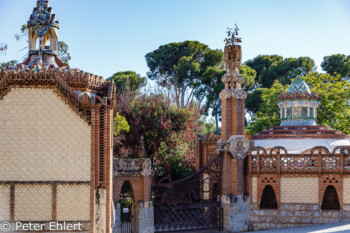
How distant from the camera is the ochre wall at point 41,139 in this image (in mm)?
11125

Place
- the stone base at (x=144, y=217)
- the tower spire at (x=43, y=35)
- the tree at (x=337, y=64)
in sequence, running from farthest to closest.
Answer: the tree at (x=337, y=64) → the stone base at (x=144, y=217) → the tower spire at (x=43, y=35)

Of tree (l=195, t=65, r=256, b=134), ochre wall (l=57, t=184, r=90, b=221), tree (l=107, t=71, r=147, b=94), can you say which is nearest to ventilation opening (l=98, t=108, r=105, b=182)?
ochre wall (l=57, t=184, r=90, b=221)

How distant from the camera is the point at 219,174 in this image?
1748cm

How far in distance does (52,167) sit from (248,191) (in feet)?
29.0

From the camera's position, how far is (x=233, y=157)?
17.1 meters

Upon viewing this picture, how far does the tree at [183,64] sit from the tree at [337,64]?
389 inches

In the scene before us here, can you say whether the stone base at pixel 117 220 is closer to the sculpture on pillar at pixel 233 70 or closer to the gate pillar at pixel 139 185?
the gate pillar at pixel 139 185

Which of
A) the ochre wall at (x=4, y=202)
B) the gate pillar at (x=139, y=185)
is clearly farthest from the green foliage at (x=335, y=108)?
the ochre wall at (x=4, y=202)

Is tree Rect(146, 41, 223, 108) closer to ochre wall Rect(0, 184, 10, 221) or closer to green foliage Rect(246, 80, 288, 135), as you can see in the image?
green foliage Rect(246, 80, 288, 135)

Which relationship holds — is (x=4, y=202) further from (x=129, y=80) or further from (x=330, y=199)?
(x=129, y=80)

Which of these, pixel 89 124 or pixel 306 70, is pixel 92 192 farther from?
pixel 306 70

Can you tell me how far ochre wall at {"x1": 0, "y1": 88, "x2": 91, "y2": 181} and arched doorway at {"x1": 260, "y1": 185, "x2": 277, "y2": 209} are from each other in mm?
8755

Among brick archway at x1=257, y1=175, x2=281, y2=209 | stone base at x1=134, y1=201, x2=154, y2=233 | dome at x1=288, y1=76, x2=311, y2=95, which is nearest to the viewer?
stone base at x1=134, y1=201, x2=154, y2=233

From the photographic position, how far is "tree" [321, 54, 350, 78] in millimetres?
Answer: 40406
